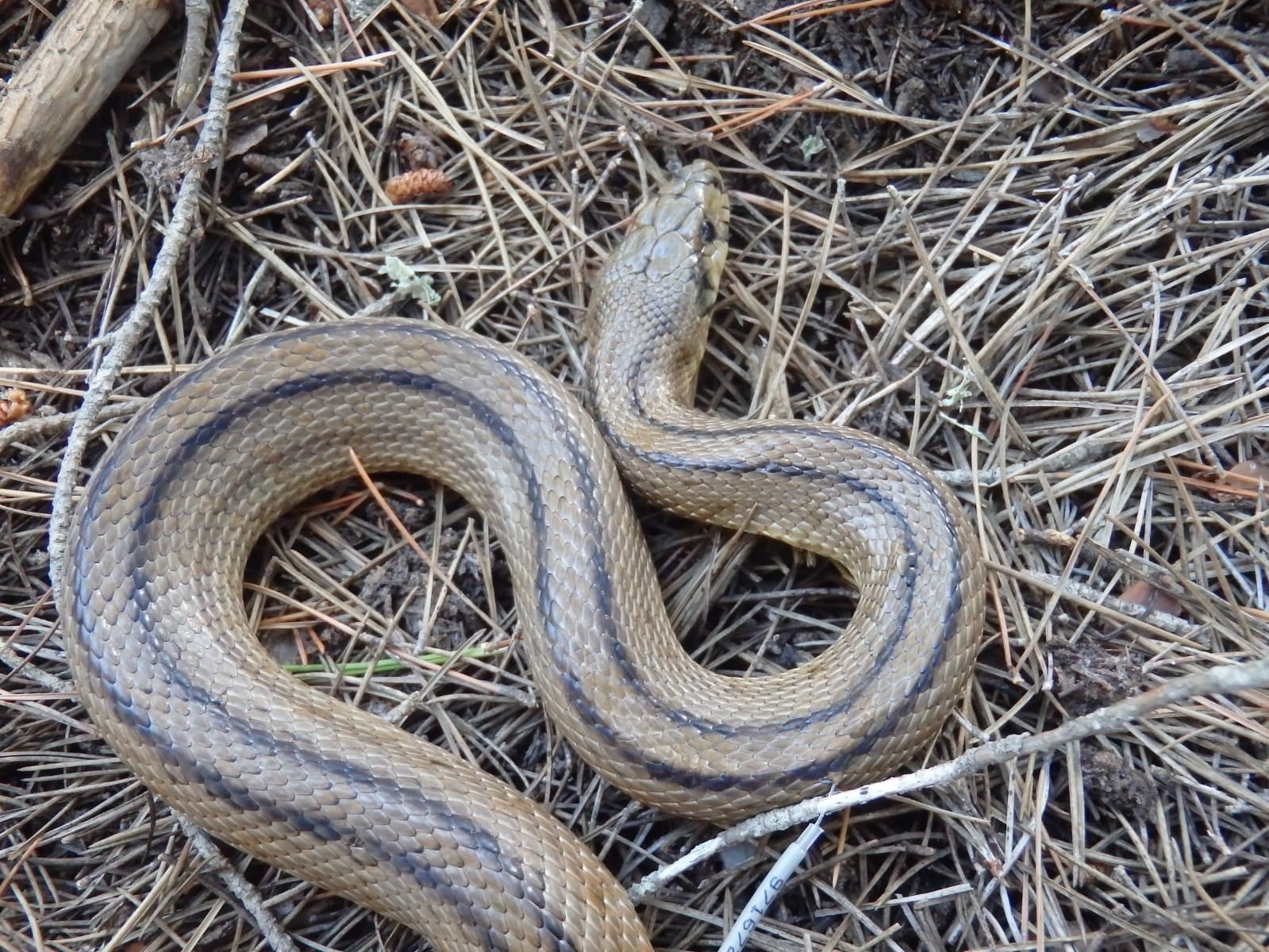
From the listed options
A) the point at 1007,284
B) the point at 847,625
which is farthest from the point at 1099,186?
the point at 847,625

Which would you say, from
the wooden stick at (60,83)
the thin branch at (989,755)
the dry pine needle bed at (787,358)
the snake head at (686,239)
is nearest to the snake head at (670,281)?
the snake head at (686,239)

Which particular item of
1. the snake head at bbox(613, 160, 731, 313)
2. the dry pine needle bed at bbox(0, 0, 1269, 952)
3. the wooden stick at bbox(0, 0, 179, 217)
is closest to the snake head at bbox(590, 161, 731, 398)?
the snake head at bbox(613, 160, 731, 313)

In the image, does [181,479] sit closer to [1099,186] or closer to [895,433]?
[895,433]

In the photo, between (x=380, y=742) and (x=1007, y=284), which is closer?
(x=380, y=742)

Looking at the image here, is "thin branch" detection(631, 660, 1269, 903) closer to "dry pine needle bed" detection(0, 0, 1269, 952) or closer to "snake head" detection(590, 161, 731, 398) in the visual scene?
"dry pine needle bed" detection(0, 0, 1269, 952)

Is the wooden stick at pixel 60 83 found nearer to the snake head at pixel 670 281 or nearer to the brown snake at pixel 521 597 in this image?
the brown snake at pixel 521 597
